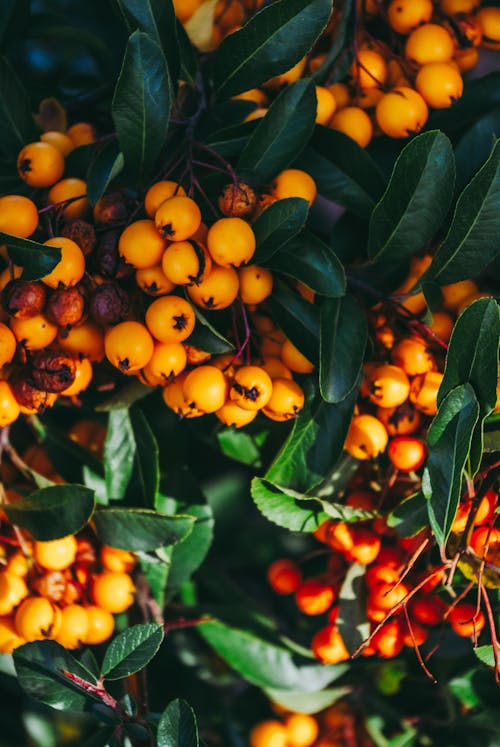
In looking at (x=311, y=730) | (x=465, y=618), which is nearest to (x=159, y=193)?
(x=465, y=618)

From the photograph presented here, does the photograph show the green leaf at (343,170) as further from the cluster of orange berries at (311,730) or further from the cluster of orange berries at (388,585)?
the cluster of orange berries at (311,730)

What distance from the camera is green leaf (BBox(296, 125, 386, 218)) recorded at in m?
1.29

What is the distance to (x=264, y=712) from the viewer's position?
1.83 m

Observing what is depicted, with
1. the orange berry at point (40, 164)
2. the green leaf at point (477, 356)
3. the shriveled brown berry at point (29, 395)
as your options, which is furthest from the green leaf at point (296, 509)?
the orange berry at point (40, 164)

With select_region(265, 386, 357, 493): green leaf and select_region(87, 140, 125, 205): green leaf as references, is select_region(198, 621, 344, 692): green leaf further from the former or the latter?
select_region(87, 140, 125, 205): green leaf

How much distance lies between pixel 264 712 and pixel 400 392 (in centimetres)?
99

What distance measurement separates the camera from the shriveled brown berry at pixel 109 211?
4.01ft

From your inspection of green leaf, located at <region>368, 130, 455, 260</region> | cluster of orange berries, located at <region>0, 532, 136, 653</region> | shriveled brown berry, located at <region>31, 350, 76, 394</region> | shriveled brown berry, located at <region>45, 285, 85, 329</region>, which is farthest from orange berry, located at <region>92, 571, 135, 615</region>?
green leaf, located at <region>368, 130, 455, 260</region>

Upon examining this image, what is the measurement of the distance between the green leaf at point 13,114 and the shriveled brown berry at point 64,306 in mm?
364

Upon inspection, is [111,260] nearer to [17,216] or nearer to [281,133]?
[17,216]

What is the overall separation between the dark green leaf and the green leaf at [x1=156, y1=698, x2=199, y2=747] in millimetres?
447

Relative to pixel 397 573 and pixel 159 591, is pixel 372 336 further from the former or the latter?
pixel 159 591

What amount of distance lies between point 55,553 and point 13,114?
79 cm

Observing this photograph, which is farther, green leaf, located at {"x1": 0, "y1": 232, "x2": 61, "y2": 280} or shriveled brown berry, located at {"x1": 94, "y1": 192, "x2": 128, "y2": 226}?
shriveled brown berry, located at {"x1": 94, "y1": 192, "x2": 128, "y2": 226}
